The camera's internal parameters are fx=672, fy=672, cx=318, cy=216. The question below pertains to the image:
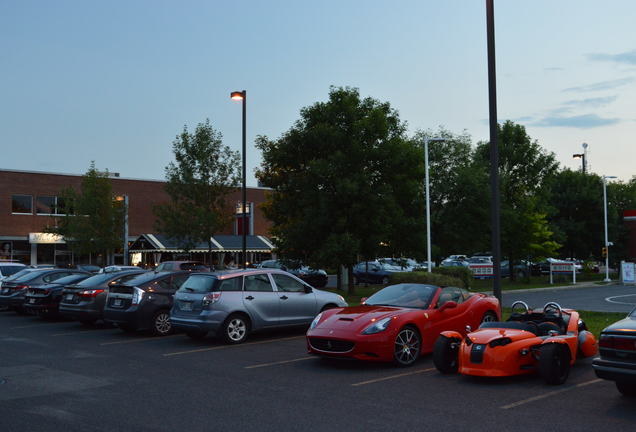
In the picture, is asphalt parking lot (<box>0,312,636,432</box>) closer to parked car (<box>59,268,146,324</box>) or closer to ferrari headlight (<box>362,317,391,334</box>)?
ferrari headlight (<box>362,317,391,334</box>)

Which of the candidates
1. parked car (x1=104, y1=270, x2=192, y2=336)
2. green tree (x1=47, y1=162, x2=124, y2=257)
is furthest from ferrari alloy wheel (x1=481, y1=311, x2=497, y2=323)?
green tree (x1=47, y1=162, x2=124, y2=257)

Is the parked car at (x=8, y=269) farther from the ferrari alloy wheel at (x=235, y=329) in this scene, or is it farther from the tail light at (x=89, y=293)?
the ferrari alloy wheel at (x=235, y=329)

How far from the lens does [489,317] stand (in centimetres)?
1330

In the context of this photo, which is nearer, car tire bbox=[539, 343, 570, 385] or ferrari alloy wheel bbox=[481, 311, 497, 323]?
car tire bbox=[539, 343, 570, 385]

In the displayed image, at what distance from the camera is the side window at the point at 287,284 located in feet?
49.2

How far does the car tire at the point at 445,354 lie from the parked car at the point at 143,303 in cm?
764

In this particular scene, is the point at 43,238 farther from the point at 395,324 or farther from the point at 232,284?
the point at 395,324

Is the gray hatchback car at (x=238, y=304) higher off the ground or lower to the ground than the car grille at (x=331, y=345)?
higher

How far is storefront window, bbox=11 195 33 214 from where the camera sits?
53.7m

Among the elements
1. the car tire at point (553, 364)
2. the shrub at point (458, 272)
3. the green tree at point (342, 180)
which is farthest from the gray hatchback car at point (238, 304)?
the shrub at point (458, 272)

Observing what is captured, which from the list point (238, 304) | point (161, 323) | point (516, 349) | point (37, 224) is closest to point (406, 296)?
point (516, 349)

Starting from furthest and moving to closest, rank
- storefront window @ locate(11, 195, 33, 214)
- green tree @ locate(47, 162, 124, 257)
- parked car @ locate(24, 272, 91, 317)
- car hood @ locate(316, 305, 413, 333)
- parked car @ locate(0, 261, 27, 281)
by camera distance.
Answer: storefront window @ locate(11, 195, 33, 214) < green tree @ locate(47, 162, 124, 257) < parked car @ locate(0, 261, 27, 281) < parked car @ locate(24, 272, 91, 317) < car hood @ locate(316, 305, 413, 333)

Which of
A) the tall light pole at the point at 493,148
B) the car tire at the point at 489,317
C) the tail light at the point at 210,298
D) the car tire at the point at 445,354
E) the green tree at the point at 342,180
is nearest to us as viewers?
the car tire at the point at 445,354

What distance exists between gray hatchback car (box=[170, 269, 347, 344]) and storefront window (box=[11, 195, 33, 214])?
4411 cm
